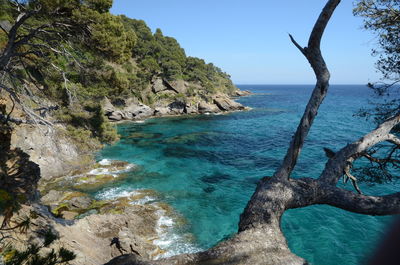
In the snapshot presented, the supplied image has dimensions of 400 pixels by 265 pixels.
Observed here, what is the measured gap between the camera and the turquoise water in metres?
12.5

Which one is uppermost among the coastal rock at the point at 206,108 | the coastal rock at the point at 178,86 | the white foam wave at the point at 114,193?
the coastal rock at the point at 178,86

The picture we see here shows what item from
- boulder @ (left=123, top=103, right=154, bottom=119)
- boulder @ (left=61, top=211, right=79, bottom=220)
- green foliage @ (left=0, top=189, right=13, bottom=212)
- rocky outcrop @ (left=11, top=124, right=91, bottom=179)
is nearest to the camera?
green foliage @ (left=0, top=189, right=13, bottom=212)

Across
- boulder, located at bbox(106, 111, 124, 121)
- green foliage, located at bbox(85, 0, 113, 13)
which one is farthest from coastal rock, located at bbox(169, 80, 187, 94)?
green foliage, located at bbox(85, 0, 113, 13)

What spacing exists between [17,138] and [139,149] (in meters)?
12.7

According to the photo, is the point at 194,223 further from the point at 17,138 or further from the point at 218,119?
the point at 218,119

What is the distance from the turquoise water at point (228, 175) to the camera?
12538 millimetres

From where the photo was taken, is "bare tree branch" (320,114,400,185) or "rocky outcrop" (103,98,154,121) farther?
"rocky outcrop" (103,98,154,121)

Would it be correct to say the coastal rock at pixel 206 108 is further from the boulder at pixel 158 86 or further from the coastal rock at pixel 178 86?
the boulder at pixel 158 86

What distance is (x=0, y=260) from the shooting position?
333 cm

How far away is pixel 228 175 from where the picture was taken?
2095 centimetres

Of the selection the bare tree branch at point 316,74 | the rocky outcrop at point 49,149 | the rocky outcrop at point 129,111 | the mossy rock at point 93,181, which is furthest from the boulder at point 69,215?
the rocky outcrop at point 129,111

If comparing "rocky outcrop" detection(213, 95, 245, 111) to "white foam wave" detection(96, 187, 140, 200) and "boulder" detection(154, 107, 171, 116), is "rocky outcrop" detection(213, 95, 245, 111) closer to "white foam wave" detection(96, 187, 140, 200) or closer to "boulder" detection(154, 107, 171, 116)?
"boulder" detection(154, 107, 171, 116)

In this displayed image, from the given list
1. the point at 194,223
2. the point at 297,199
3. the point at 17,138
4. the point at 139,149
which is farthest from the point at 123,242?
the point at 139,149

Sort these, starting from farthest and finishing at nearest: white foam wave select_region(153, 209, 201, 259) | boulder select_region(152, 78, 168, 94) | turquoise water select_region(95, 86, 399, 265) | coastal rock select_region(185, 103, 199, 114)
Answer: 1. boulder select_region(152, 78, 168, 94)
2. coastal rock select_region(185, 103, 199, 114)
3. turquoise water select_region(95, 86, 399, 265)
4. white foam wave select_region(153, 209, 201, 259)
